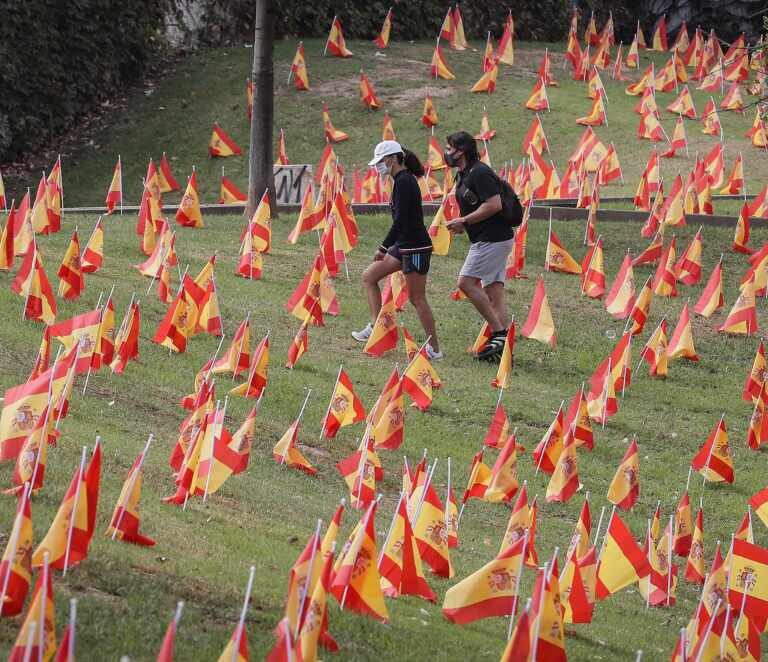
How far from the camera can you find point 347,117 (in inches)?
1018

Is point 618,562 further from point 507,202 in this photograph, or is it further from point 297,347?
point 507,202

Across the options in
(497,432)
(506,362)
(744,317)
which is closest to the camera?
(497,432)

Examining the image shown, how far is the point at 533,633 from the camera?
18.4ft

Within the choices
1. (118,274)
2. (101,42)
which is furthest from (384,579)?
(101,42)

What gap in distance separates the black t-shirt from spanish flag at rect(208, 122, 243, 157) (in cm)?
1204

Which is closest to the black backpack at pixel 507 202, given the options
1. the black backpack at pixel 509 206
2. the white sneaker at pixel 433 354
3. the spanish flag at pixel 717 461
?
the black backpack at pixel 509 206

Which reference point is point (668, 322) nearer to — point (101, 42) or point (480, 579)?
point (480, 579)

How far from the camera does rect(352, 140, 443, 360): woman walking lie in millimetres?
11891

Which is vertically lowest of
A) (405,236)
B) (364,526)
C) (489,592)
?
(489,592)

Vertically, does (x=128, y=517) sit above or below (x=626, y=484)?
above

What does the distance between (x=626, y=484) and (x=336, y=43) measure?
20.6 m

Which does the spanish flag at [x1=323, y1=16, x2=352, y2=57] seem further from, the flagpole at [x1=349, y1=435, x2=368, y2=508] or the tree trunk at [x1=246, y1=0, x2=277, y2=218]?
the flagpole at [x1=349, y1=435, x2=368, y2=508]

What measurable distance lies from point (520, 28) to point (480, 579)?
28.3m

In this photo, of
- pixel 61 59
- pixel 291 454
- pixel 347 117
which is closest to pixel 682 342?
pixel 291 454
